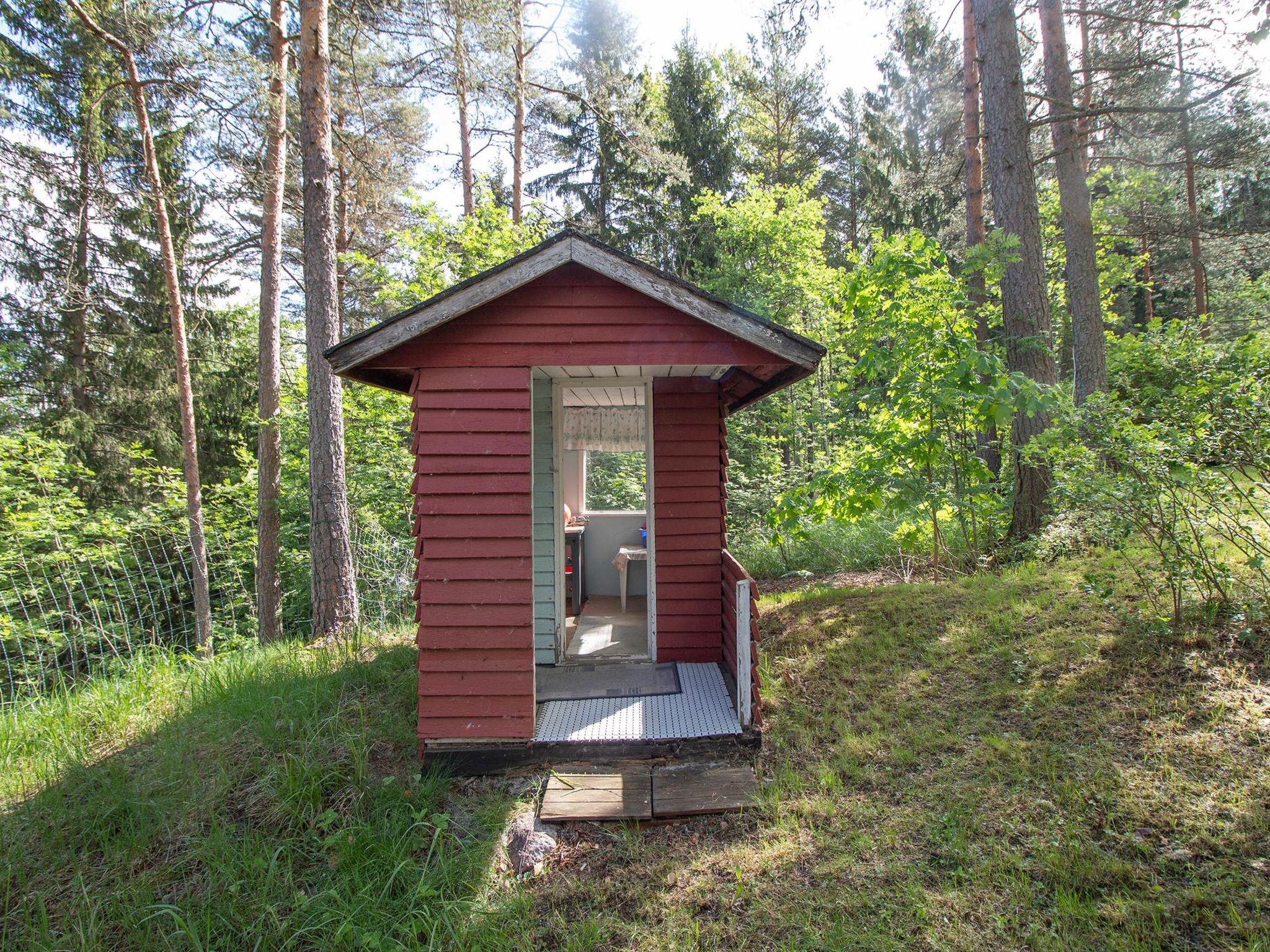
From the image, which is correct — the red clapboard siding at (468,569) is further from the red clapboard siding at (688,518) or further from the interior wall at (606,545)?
the interior wall at (606,545)

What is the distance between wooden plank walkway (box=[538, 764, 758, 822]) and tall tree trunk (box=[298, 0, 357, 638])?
3640 mm

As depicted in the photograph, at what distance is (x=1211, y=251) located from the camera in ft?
52.5

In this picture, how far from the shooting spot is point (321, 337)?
21.5 feet

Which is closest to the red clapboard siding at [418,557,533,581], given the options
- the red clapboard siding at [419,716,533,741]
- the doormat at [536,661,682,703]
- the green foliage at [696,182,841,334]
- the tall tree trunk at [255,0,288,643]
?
the red clapboard siding at [419,716,533,741]

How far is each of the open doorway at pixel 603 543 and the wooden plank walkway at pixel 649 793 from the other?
1.46 m

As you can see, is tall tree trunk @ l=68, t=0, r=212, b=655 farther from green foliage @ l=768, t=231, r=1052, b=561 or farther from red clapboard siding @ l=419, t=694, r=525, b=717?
green foliage @ l=768, t=231, r=1052, b=561

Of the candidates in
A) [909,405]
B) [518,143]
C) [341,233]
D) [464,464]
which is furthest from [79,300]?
[909,405]

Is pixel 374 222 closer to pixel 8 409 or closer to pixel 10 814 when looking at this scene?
pixel 8 409

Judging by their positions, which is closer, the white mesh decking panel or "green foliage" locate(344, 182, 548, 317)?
the white mesh decking panel

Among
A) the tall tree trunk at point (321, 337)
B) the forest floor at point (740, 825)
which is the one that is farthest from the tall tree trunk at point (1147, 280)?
the tall tree trunk at point (321, 337)

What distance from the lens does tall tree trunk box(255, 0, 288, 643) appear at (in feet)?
25.1

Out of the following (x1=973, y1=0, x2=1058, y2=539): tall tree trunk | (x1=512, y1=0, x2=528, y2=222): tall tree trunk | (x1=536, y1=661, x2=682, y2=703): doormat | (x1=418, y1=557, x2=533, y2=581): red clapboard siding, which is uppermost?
(x1=512, y1=0, x2=528, y2=222): tall tree trunk

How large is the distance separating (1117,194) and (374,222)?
56.8 feet

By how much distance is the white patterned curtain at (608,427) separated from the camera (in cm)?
695
